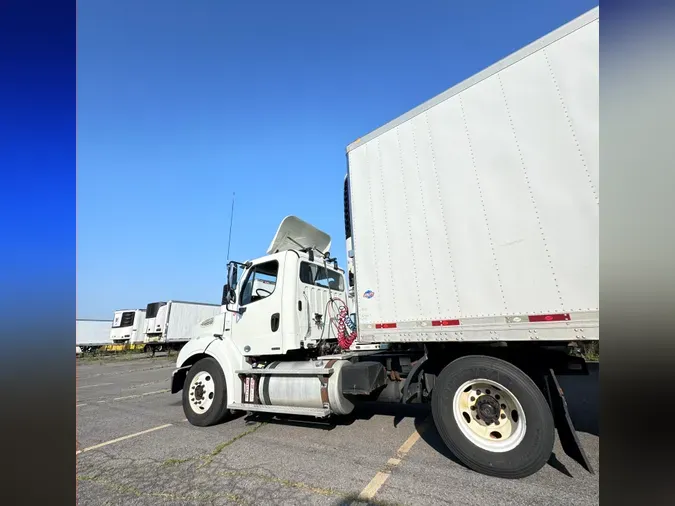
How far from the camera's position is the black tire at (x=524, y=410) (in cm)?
358

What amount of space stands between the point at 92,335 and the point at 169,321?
1482 centimetres

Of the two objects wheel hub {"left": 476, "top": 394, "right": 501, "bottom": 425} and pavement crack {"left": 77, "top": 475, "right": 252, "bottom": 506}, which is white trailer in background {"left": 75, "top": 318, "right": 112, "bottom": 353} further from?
wheel hub {"left": 476, "top": 394, "right": 501, "bottom": 425}

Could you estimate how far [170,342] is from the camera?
85.8ft

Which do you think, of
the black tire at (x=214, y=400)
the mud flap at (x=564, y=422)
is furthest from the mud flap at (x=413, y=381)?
the black tire at (x=214, y=400)

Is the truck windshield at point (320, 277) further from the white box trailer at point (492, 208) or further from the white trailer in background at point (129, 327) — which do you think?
the white trailer in background at point (129, 327)

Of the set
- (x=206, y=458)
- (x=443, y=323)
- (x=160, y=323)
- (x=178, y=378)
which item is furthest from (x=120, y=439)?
(x=160, y=323)

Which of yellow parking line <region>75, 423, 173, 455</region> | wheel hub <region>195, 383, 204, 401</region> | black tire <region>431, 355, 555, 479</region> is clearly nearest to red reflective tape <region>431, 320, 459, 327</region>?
black tire <region>431, 355, 555, 479</region>

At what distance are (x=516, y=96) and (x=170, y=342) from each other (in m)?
27.5

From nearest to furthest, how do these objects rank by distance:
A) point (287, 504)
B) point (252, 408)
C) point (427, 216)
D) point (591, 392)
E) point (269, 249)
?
point (287, 504) → point (427, 216) → point (252, 408) → point (269, 249) → point (591, 392)

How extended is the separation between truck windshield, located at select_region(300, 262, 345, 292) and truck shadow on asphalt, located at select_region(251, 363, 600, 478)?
7.91 ft

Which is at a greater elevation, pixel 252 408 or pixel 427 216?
pixel 427 216

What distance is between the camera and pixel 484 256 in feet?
13.0
